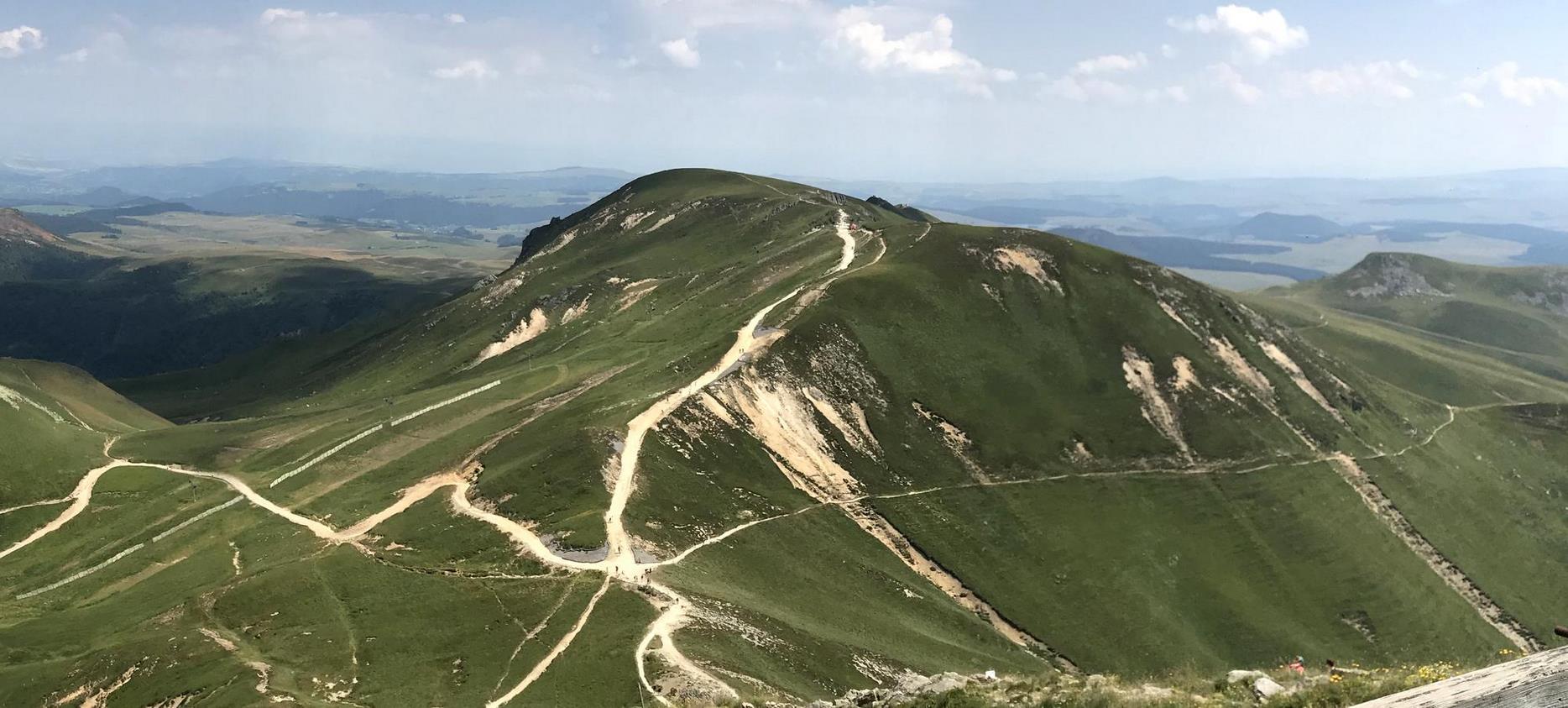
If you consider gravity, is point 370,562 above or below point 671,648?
below

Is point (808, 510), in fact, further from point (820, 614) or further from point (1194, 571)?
point (1194, 571)

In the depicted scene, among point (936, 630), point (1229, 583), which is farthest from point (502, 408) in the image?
point (1229, 583)

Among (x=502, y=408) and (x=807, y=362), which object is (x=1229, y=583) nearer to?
(x=807, y=362)

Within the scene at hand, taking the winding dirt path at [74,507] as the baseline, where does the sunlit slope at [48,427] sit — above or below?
above

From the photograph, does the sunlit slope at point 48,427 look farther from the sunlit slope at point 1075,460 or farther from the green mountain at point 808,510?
the sunlit slope at point 1075,460

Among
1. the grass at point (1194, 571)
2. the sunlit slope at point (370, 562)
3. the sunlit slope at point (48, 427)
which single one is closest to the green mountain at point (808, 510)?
the sunlit slope at point (370, 562)

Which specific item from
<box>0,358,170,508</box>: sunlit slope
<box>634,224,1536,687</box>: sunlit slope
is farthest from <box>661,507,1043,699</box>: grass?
<box>0,358,170,508</box>: sunlit slope

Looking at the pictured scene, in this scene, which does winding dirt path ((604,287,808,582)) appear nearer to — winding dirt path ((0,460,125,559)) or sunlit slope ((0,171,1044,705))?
sunlit slope ((0,171,1044,705))

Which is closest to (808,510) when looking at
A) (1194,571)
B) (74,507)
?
(1194,571)

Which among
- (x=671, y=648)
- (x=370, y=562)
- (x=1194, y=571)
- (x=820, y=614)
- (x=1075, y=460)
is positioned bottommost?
(x=1194, y=571)
